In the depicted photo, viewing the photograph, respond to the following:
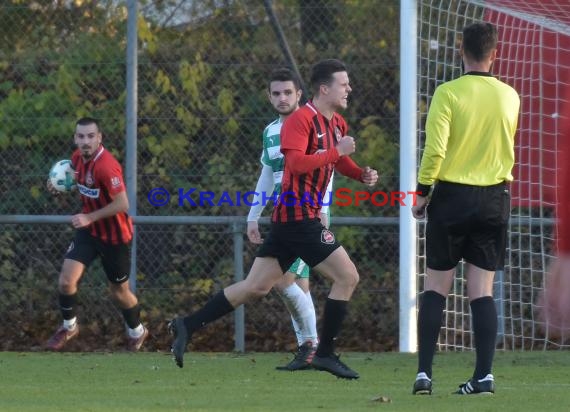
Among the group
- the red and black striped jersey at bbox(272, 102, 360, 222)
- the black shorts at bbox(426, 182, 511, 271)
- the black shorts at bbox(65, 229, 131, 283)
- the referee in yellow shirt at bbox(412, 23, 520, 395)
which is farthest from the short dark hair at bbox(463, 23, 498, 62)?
the black shorts at bbox(65, 229, 131, 283)

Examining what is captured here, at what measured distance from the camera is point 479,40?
6766mm

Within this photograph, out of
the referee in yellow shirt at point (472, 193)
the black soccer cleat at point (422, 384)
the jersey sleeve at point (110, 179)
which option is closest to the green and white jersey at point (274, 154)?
the jersey sleeve at point (110, 179)

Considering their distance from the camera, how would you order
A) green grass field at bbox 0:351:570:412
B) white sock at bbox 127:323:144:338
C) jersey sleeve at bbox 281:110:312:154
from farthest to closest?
white sock at bbox 127:323:144:338, jersey sleeve at bbox 281:110:312:154, green grass field at bbox 0:351:570:412

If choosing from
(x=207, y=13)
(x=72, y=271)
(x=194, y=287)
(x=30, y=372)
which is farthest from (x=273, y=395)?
(x=207, y=13)

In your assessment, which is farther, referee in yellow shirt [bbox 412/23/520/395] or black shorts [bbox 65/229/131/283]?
black shorts [bbox 65/229/131/283]

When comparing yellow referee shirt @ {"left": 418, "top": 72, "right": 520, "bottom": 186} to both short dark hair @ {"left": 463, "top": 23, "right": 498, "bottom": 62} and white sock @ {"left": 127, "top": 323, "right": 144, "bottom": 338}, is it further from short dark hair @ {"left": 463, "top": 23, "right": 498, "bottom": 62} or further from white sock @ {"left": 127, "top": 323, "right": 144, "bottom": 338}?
white sock @ {"left": 127, "top": 323, "right": 144, "bottom": 338}

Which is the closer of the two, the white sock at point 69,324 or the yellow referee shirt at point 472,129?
the yellow referee shirt at point 472,129

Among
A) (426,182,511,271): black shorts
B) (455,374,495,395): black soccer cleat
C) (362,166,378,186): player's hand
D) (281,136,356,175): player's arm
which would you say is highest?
(281,136,356,175): player's arm

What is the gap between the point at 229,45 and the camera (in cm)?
1230

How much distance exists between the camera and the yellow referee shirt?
6770 millimetres

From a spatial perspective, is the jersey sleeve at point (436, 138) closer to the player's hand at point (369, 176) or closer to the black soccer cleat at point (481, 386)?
the black soccer cleat at point (481, 386)

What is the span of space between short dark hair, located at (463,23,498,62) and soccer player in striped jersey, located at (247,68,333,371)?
222 cm

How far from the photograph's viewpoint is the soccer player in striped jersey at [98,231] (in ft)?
34.2

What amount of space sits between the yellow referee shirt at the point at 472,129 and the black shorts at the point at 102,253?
4329mm
